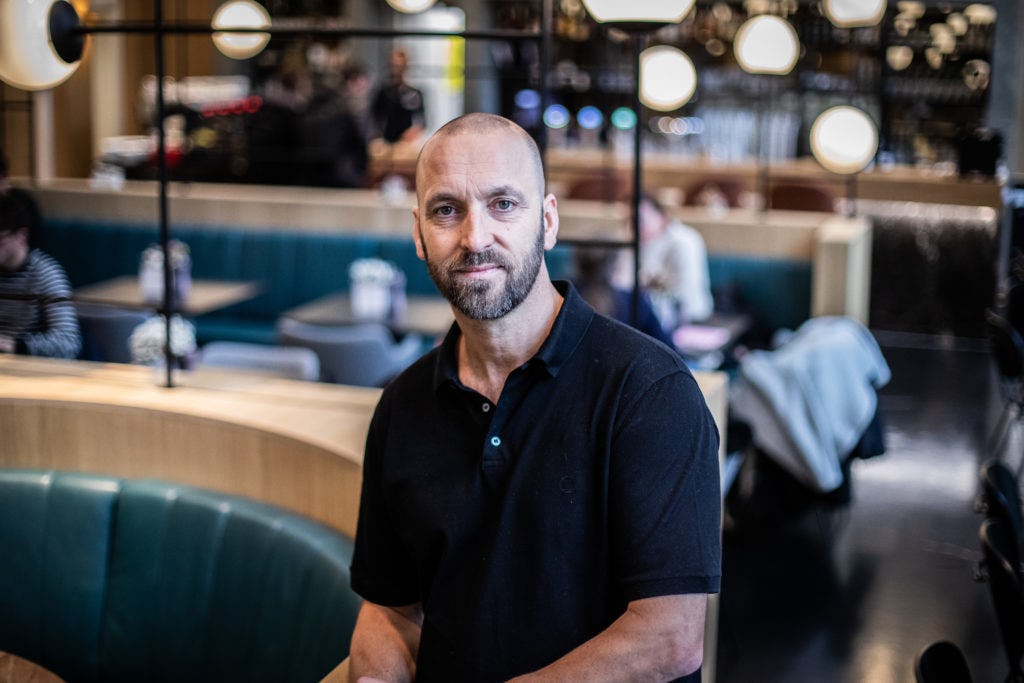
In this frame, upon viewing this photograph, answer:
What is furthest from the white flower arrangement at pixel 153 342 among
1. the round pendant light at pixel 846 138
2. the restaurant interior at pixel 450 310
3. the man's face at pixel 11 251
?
the round pendant light at pixel 846 138

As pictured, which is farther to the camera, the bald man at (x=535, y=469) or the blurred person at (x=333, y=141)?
the blurred person at (x=333, y=141)

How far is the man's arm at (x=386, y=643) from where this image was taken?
1.86 meters

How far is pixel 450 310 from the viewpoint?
5594 millimetres

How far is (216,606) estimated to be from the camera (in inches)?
114

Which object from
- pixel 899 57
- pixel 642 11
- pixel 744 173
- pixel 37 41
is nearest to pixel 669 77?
pixel 744 173

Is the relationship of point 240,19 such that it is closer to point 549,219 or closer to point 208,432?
point 208,432

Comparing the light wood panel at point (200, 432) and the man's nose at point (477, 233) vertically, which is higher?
the man's nose at point (477, 233)

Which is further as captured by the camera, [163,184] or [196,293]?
[196,293]

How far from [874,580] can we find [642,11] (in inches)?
110

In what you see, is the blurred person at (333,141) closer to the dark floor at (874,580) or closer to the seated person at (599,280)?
the dark floor at (874,580)

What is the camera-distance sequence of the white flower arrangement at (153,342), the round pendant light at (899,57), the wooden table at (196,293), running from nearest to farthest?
the white flower arrangement at (153,342), the wooden table at (196,293), the round pendant light at (899,57)

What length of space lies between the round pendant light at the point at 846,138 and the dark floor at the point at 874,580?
4.80 feet

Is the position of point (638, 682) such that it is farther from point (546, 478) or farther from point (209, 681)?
point (209, 681)

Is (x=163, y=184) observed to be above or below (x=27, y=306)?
above
